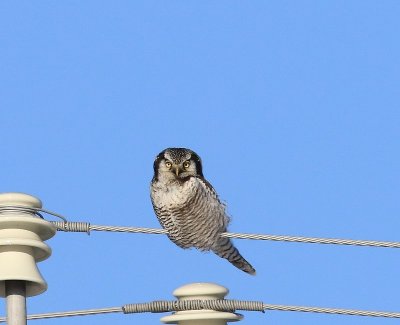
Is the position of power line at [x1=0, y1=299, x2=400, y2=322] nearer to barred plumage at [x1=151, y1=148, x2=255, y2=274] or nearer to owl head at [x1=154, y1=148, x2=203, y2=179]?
barred plumage at [x1=151, y1=148, x2=255, y2=274]

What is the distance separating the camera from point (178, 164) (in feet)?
28.5

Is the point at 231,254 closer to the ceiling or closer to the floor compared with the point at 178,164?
closer to the floor

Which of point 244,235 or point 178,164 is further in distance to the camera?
point 178,164

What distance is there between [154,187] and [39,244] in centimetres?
467

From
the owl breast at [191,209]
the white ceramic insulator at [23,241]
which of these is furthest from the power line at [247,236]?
the owl breast at [191,209]

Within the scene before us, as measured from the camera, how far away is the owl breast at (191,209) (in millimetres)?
8578

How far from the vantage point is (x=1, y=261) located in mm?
4086

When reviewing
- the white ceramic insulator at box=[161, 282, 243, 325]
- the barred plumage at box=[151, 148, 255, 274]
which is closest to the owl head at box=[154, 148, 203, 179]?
the barred plumage at box=[151, 148, 255, 274]

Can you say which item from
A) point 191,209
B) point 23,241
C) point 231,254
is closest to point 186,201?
point 191,209

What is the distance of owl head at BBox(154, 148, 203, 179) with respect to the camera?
8.69 metres

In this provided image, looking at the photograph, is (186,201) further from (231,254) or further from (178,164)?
(231,254)

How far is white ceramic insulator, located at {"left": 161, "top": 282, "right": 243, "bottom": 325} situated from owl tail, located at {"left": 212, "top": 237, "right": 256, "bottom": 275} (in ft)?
14.7

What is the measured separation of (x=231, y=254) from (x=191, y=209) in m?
1.23

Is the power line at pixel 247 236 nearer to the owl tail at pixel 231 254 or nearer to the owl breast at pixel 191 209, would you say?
the owl breast at pixel 191 209
